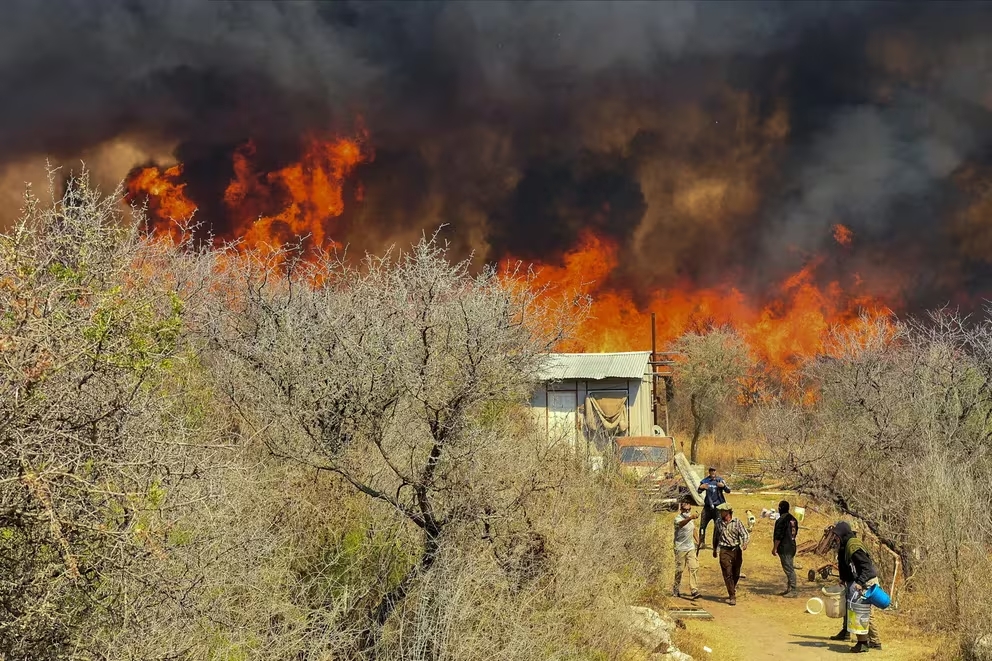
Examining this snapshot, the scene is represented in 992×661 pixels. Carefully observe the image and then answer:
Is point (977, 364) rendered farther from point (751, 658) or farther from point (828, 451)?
point (751, 658)

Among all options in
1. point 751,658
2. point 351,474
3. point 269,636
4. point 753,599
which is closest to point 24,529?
point 269,636

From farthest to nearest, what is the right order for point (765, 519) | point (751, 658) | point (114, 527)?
point (765, 519)
point (751, 658)
point (114, 527)

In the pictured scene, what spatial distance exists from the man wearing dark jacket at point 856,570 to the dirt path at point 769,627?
0.59 feet

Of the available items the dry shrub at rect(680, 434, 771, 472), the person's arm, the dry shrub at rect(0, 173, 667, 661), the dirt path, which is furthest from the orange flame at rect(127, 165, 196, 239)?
the person's arm

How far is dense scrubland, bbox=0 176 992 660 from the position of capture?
5148 millimetres

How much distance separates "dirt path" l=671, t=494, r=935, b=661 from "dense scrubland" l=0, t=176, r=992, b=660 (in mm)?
827

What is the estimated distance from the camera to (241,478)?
7.93 m

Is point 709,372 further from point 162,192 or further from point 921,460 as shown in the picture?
point 162,192

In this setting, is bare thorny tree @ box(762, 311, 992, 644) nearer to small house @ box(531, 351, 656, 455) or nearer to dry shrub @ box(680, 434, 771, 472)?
small house @ box(531, 351, 656, 455)

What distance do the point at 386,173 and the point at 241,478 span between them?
187 feet

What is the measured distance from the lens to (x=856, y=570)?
35.3 feet

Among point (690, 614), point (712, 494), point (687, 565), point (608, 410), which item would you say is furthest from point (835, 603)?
point (608, 410)

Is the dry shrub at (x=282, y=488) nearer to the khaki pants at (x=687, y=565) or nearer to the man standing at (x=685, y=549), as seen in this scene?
the man standing at (x=685, y=549)

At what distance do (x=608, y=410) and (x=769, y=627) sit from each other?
20.5m
